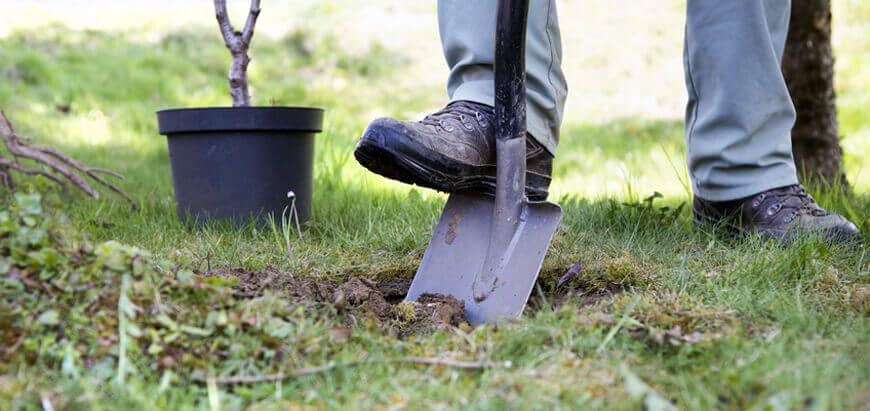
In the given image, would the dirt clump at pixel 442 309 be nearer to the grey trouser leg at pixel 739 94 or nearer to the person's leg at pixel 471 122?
the person's leg at pixel 471 122

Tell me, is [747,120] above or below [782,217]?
above

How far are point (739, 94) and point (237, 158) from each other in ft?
4.77

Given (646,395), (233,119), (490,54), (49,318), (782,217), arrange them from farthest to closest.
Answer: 1. (233,119)
2. (782,217)
3. (490,54)
4. (49,318)
5. (646,395)

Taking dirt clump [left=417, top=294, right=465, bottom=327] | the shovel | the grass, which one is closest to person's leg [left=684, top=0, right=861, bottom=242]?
the grass

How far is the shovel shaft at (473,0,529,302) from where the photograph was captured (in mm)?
1658

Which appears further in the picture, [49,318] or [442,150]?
[442,150]

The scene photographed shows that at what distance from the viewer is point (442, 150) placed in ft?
5.61

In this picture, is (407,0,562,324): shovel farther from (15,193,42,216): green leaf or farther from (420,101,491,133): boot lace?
(15,193,42,216): green leaf

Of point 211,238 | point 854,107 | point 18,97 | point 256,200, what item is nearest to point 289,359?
point 211,238

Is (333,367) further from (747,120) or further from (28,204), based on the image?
(747,120)

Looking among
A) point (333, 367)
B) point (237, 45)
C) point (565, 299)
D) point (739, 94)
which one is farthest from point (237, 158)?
point (739, 94)

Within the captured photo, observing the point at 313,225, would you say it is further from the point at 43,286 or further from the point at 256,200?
the point at 43,286

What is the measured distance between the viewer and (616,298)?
4.98 ft

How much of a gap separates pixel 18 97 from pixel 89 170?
113 inches
